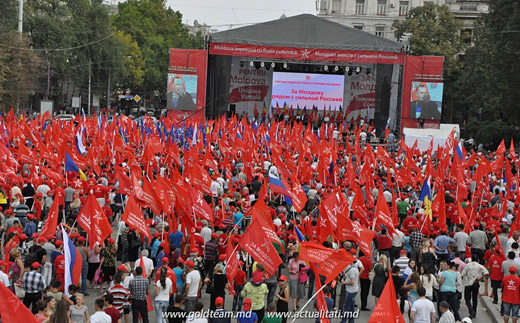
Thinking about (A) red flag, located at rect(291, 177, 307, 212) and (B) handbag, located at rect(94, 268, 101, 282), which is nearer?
(B) handbag, located at rect(94, 268, 101, 282)

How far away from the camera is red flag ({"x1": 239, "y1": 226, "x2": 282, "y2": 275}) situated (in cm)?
1259

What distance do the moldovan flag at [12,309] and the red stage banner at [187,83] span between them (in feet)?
124

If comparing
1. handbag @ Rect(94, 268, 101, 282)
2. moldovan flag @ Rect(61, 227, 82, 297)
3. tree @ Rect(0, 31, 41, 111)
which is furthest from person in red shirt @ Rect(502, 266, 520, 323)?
tree @ Rect(0, 31, 41, 111)

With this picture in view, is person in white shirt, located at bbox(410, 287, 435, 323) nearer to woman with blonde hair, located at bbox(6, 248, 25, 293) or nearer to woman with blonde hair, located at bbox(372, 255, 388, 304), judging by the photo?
woman with blonde hair, located at bbox(372, 255, 388, 304)

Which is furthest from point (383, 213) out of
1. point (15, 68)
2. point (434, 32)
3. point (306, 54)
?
point (434, 32)

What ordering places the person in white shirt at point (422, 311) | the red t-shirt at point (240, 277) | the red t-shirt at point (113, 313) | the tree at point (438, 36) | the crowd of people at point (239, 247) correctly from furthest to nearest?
1. the tree at point (438, 36)
2. the red t-shirt at point (240, 277)
3. the crowd of people at point (239, 247)
4. the person in white shirt at point (422, 311)
5. the red t-shirt at point (113, 313)

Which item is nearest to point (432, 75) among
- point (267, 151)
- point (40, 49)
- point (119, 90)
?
point (267, 151)

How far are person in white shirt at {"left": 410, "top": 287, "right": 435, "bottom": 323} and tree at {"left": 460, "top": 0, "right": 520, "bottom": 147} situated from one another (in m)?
30.2

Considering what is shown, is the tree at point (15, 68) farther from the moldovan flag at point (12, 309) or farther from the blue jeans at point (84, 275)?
the moldovan flag at point (12, 309)

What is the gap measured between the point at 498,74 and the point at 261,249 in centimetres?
3495

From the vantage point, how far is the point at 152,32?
3467 inches

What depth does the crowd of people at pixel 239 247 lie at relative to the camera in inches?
488

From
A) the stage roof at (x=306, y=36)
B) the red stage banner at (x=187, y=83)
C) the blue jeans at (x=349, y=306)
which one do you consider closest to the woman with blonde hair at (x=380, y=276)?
the blue jeans at (x=349, y=306)

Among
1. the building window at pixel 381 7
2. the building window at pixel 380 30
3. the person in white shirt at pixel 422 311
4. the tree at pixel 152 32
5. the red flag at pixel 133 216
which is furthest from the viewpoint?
the building window at pixel 381 7
